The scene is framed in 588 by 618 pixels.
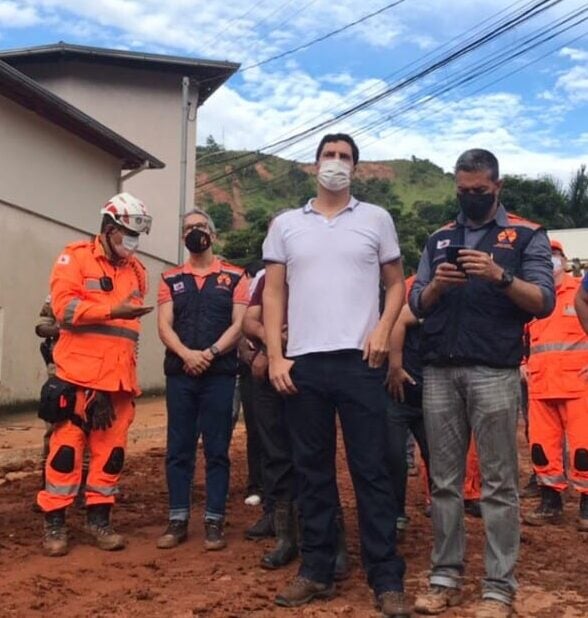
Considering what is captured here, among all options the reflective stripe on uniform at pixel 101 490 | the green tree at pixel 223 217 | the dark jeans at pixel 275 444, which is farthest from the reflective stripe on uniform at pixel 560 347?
the green tree at pixel 223 217

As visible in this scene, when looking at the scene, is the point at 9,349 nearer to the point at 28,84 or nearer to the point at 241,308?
the point at 28,84

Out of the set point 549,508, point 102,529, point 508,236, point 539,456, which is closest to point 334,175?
point 508,236

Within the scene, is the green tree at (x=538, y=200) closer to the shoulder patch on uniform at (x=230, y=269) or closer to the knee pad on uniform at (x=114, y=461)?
the shoulder patch on uniform at (x=230, y=269)

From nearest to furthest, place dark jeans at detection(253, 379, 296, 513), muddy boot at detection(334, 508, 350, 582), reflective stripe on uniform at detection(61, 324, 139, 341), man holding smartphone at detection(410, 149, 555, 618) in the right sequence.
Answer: man holding smartphone at detection(410, 149, 555, 618) → muddy boot at detection(334, 508, 350, 582) → dark jeans at detection(253, 379, 296, 513) → reflective stripe on uniform at detection(61, 324, 139, 341)

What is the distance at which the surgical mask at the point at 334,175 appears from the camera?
4.27 meters

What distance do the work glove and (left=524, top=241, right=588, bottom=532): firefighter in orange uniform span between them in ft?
10.4

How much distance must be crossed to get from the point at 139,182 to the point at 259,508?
15.1 metres

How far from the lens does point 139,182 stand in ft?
67.3

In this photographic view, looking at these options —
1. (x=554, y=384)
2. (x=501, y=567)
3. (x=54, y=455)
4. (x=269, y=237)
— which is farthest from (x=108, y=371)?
(x=554, y=384)

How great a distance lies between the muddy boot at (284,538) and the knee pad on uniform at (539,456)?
8.08 ft

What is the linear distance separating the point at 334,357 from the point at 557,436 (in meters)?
3.13

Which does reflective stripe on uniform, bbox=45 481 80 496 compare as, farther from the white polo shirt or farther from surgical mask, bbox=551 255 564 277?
surgical mask, bbox=551 255 564 277

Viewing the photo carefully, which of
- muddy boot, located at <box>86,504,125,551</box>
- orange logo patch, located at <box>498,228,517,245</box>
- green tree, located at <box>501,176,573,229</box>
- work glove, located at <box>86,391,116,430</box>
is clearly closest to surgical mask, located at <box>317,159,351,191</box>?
orange logo patch, located at <box>498,228,517,245</box>

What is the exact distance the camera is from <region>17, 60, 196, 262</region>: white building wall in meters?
20.2
